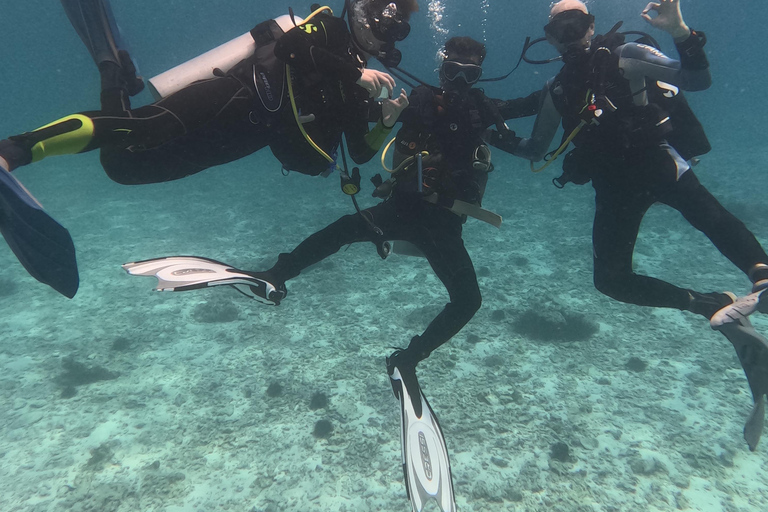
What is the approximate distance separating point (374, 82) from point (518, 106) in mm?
2072

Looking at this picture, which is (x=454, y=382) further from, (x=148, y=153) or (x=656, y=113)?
(x=148, y=153)

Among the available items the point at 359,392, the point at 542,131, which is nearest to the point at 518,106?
the point at 542,131

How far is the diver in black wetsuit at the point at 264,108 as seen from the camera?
2820mm

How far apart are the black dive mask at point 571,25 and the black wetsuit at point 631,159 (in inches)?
9.6

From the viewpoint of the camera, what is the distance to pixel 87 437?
6566mm

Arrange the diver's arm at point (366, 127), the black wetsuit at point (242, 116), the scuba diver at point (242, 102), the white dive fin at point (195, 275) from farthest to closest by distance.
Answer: the diver's arm at point (366, 127) → the white dive fin at point (195, 275) → the black wetsuit at point (242, 116) → the scuba diver at point (242, 102)

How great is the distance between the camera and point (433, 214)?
4.11 meters

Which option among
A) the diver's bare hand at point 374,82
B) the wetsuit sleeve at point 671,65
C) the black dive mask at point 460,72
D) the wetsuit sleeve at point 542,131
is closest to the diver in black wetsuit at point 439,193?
the black dive mask at point 460,72

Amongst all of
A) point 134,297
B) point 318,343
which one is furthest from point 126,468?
point 134,297

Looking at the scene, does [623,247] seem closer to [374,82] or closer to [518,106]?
[518,106]

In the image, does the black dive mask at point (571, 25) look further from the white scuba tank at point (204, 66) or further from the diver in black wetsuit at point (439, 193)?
the white scuba tank at point (204, 66)

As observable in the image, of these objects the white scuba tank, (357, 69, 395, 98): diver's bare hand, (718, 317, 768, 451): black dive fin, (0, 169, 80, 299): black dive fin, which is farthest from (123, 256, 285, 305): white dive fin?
(718, 317, 768, 451): black dive fin

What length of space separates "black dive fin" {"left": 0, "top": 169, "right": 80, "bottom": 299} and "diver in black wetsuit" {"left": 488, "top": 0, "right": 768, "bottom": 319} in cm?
432

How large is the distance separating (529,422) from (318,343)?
4313mm
